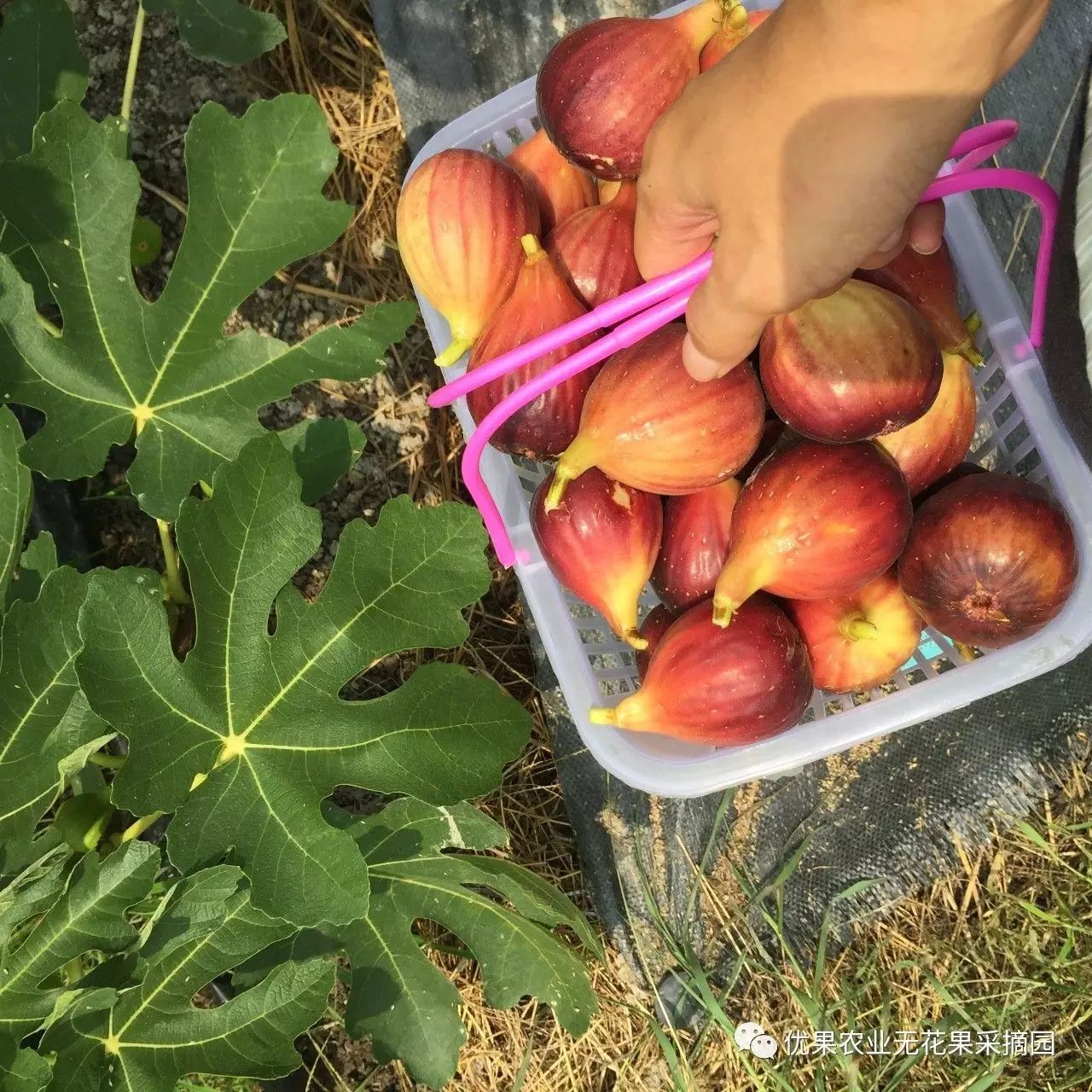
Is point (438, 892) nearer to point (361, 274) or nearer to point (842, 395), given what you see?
point (842, 395)

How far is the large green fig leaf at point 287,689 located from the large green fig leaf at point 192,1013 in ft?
0.21

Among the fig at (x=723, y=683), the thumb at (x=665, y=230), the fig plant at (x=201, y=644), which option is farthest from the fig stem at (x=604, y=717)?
the thumb at (x=665, y=230)

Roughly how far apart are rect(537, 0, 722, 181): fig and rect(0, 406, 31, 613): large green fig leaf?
0.66 m

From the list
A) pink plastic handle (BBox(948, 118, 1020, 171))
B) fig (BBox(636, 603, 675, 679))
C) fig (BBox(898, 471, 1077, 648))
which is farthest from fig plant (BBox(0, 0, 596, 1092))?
pink plastic handle (BBox(948, 118, 1020, 171))

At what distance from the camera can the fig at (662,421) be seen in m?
1.05

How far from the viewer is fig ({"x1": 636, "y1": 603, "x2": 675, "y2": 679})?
1.24 metres

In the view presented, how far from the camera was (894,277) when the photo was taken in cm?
113

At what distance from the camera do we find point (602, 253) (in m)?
1.17

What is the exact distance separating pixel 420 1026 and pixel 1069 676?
101 centimetres

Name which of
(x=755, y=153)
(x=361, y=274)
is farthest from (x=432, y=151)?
(x=755, y=153)

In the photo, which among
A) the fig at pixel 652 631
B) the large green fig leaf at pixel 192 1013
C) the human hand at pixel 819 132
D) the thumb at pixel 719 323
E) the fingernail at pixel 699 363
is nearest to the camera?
the human hand at pixel 819 132

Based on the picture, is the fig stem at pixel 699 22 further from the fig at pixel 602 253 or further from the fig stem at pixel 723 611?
the fig stem at pixel 723 611

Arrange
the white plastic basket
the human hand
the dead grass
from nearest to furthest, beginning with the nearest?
1. the human hand
2. the white plastic basket
3. the dead grass

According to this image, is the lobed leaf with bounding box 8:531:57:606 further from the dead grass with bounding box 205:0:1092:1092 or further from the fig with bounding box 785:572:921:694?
the fig with bounding box 785:572:921:694
